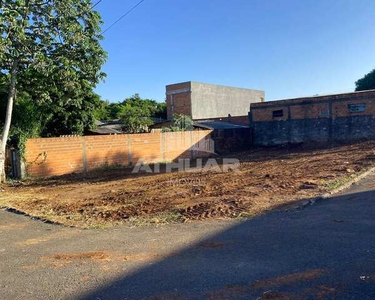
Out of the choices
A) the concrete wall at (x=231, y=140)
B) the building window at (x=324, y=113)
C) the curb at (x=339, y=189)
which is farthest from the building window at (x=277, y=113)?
the curb at (x=339, y=189)

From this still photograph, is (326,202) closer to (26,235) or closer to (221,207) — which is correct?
(221,207)

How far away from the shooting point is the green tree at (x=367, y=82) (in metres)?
40.8

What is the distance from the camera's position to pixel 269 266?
4.03 meters

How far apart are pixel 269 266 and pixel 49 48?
11.4 m

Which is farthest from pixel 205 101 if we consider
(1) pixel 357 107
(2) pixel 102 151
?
(2) pixel 102 151

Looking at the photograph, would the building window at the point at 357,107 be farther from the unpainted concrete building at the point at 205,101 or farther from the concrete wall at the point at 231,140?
the unpainted concrete building at the point at 205,101

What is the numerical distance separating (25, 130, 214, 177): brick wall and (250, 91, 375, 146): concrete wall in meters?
7.78

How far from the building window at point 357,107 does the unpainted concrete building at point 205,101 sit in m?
12.2

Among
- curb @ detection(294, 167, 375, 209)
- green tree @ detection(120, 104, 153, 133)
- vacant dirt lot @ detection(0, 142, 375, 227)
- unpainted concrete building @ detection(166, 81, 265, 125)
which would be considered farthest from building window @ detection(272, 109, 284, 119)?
curb @ detection(294, 167, 375, 209)

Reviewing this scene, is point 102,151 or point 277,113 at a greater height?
point 277,113

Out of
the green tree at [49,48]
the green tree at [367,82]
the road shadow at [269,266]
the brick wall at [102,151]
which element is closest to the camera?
the road shadow at [269,266]

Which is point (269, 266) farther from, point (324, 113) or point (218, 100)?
point (218, 100)

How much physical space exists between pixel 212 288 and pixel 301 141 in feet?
80.8

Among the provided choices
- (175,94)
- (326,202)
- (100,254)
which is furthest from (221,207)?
(175,94)
